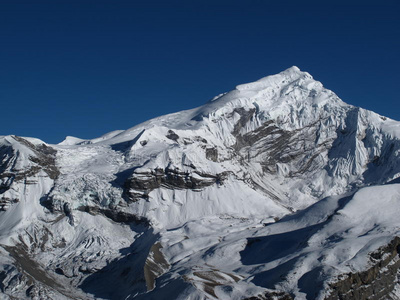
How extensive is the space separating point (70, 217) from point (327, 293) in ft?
248

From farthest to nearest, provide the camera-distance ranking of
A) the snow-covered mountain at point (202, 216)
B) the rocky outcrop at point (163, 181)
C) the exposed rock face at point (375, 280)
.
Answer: the rocky outcrop at point (163, 181), the snow-covered mountain at point (202, 216), the exposed rock face at point (375, 280)

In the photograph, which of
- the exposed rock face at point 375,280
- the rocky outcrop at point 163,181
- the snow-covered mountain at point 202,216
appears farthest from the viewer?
the rocky outcrop at point 163,181

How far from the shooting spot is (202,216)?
505 ft

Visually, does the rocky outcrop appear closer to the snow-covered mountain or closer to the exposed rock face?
the snow-covered mountain

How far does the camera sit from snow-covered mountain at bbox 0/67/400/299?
100 meters

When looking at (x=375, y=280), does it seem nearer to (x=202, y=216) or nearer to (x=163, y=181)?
(x=202, y=216)

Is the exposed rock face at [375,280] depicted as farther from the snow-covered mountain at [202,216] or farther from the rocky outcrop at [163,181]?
the rocky outcrop at [163,181]

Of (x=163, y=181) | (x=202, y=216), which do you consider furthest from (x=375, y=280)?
(x=163, y=181)

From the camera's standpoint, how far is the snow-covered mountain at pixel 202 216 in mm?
100250

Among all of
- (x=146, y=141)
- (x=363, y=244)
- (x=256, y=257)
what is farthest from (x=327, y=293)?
(x=146, y=141)

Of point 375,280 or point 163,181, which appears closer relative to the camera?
point 375,280

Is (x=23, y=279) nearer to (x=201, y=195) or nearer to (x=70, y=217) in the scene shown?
(x=70, y=217)

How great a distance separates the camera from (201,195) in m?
160

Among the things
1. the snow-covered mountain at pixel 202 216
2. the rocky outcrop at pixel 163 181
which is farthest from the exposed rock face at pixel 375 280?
the rocky outcrop at pixel 163 181
